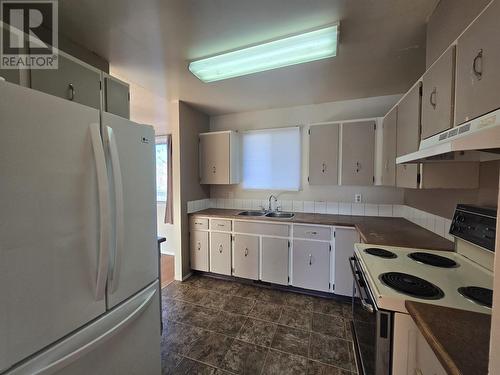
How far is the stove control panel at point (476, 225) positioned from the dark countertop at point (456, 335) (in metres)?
0.58

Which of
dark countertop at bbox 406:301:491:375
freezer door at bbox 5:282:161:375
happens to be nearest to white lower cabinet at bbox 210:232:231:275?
freezer door at bbox 5:282:161:375

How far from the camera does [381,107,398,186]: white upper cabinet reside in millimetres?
1939

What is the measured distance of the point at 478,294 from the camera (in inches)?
36.0

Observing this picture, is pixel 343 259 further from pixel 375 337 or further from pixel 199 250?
pixel 199 250

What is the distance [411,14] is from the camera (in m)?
1.35

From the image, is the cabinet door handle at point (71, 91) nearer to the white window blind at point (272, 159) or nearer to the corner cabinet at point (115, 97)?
the corner cabinet at point (115, 97)

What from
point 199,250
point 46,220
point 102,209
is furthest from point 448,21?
point 199,250

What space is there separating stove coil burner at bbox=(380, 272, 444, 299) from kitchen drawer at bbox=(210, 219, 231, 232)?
1.99 meters

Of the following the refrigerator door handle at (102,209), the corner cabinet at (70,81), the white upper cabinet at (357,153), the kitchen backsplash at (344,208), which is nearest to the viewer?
the refrigerator door handle at (102,209)

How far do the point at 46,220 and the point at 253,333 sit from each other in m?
1.82

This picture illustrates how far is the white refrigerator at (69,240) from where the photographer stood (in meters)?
0.68

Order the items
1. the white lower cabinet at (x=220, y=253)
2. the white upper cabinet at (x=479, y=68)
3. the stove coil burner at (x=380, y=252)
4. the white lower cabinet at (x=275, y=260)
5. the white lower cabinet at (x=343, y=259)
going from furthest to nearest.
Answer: the white lower cabinet at (x=220, y=253) → the white lower cabinet at (x=275, y=260) → the white lower cabinet at (x=343, y=259) → the stove coil burner at (x=380, y=252) → the white upper cabinet at (x=479, y=68)

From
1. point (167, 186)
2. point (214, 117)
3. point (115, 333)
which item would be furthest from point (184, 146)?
point (115, 333)

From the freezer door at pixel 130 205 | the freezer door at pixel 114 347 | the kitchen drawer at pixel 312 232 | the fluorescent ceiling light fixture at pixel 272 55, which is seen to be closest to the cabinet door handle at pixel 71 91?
the freezer door at pixel 130 205
